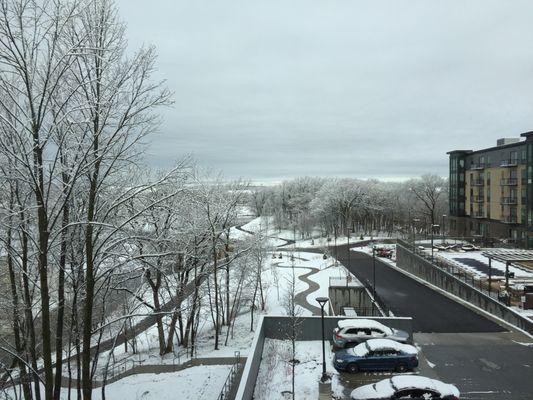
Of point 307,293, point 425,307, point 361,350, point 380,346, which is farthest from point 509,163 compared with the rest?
point 361,350

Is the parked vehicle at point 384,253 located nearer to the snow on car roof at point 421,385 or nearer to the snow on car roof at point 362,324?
the snow on car roof at point 362,324

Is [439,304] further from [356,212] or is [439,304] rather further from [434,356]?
[356,212]

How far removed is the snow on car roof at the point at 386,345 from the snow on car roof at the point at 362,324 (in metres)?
1.28

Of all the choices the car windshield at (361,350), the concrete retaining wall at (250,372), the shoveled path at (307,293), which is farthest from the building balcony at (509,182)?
the concrete retaining wall at (250,372)

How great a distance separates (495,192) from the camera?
175ft

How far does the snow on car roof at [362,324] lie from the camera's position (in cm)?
1455

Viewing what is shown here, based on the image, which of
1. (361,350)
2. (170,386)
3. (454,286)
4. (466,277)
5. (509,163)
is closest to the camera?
(361,350)

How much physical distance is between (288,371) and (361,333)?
300cm

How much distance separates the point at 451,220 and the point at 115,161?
64.7 m

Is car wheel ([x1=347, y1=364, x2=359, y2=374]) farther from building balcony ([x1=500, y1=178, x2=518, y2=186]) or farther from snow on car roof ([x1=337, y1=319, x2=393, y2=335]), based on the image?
building balcony ([x1=500, y1=178, x2=518, y2=186])

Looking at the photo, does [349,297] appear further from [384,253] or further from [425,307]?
[384,253]

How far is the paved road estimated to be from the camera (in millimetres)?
19156

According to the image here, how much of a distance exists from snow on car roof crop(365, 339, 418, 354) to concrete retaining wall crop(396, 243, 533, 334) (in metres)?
8.47

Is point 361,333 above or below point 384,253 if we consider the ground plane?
above
